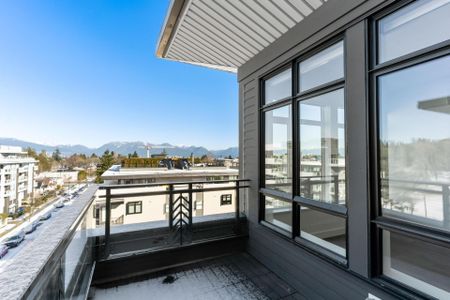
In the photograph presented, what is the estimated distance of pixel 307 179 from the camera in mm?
2832

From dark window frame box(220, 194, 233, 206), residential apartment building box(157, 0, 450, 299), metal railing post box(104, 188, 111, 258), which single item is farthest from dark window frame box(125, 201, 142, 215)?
residential apartment building box(157, 0, 450, 299)

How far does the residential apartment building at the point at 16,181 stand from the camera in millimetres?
12414

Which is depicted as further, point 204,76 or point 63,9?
point 204,76

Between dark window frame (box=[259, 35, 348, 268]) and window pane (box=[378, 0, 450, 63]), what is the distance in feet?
1.20

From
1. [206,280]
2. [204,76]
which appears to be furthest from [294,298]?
[204,76]

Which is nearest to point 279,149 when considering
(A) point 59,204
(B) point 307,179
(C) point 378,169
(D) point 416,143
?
(B) point 307,179

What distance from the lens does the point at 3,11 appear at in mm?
9938

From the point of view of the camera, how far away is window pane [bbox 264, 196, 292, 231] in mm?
3066

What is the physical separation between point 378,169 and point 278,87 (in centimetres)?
187

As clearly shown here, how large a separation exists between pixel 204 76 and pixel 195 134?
19.9 meters

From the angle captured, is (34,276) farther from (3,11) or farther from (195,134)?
(195,134)

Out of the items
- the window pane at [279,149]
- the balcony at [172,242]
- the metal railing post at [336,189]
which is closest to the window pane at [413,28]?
the metal railing post at [336,189]

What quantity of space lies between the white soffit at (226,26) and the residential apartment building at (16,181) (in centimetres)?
1269

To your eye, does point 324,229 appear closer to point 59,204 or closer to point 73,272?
point 73,272
